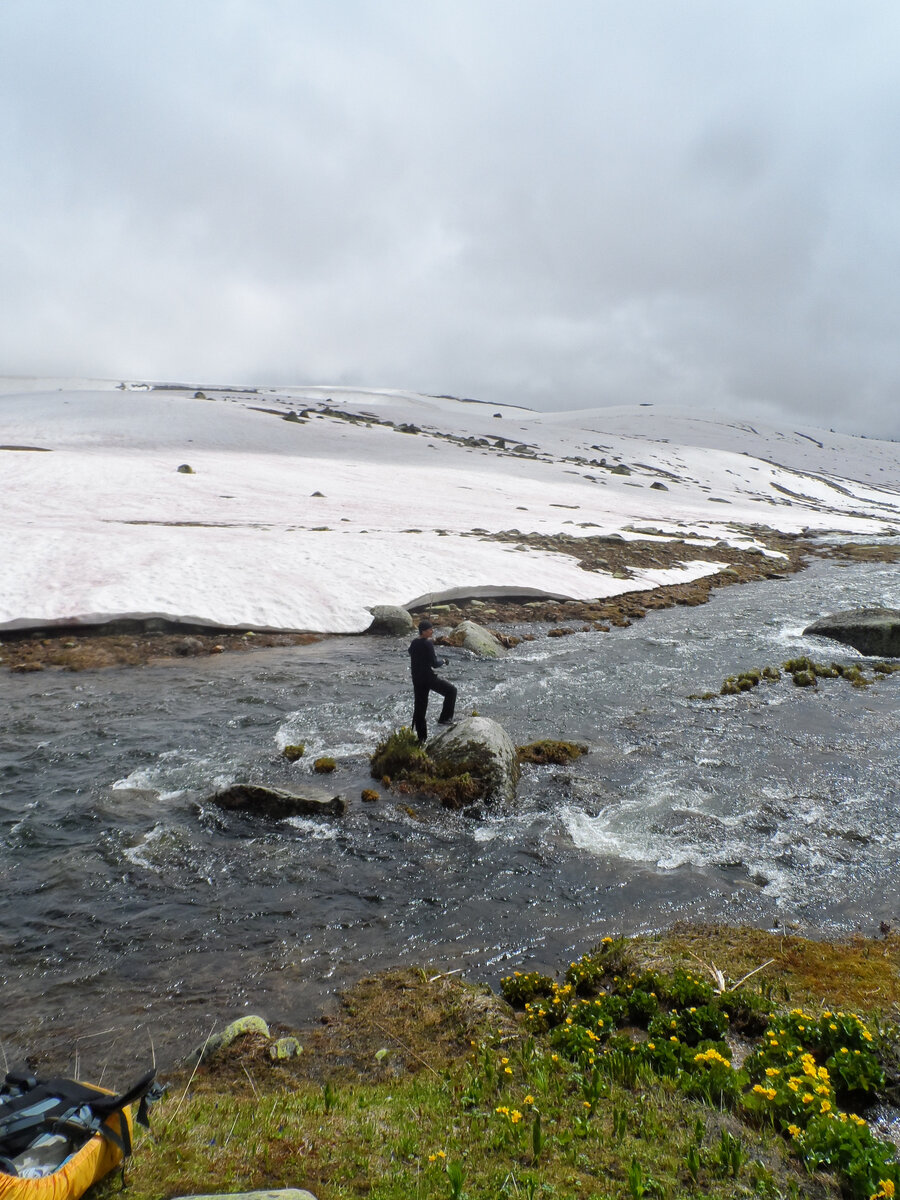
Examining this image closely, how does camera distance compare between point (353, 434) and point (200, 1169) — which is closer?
point (200, 1169)

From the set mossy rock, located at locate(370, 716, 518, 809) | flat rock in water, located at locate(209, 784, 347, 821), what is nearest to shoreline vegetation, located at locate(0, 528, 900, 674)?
flat rock in water, located at locate(209, 784, 347, 821)

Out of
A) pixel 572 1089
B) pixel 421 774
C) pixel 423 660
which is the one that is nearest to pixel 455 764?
pixel 421 774

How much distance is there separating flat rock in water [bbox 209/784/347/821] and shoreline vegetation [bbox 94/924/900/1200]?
3918mm

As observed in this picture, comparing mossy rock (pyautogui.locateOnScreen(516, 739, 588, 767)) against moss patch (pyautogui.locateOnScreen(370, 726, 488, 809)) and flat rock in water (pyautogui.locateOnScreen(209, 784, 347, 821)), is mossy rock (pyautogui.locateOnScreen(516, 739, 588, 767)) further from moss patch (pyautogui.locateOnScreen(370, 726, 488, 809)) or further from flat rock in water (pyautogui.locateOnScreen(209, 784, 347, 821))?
flat rock in water (pyautogui.locateOnScreen(209, 784, 347, 821))

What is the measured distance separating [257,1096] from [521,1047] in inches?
91.7

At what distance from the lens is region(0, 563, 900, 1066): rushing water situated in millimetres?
7758

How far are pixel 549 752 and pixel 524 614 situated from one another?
12518 mm

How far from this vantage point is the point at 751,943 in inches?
314

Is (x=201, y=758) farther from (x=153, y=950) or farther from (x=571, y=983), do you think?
(x=571, y=983)

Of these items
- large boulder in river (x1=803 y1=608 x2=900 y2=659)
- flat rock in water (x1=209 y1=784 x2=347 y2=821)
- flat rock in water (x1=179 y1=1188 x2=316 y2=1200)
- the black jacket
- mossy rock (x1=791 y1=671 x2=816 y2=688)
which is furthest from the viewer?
large boulder in river (x1=803 y1=608 x2=900 y2=659)

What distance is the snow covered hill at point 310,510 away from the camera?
76.9 feet

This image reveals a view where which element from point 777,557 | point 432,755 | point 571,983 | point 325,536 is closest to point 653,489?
point 777,557

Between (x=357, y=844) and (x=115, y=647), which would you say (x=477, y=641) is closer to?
(x=115, y=647)

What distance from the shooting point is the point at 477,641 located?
21.2m
